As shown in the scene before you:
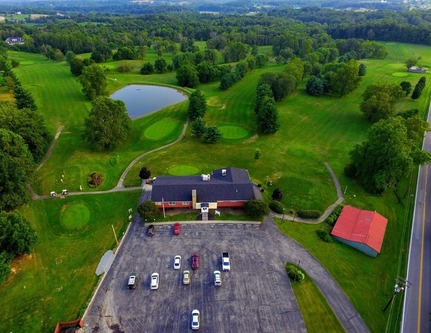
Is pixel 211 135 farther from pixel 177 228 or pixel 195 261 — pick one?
pixel 195 261

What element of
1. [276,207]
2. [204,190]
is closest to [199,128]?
[204,190]

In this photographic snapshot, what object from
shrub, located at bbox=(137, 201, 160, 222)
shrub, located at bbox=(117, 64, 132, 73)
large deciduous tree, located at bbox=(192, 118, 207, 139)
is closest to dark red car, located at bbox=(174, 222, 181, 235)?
shrub, located at bbox=(137, 201, 160, 222)

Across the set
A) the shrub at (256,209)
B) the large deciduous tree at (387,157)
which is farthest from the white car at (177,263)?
the large deciduous tree at (387,157)

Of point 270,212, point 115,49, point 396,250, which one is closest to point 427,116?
point 396,250

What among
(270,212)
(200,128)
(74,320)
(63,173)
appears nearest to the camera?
(74,320)

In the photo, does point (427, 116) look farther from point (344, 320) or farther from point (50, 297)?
point (50, 297)

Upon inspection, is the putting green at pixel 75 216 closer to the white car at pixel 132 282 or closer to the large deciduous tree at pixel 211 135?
the white car at pixel 132 282
